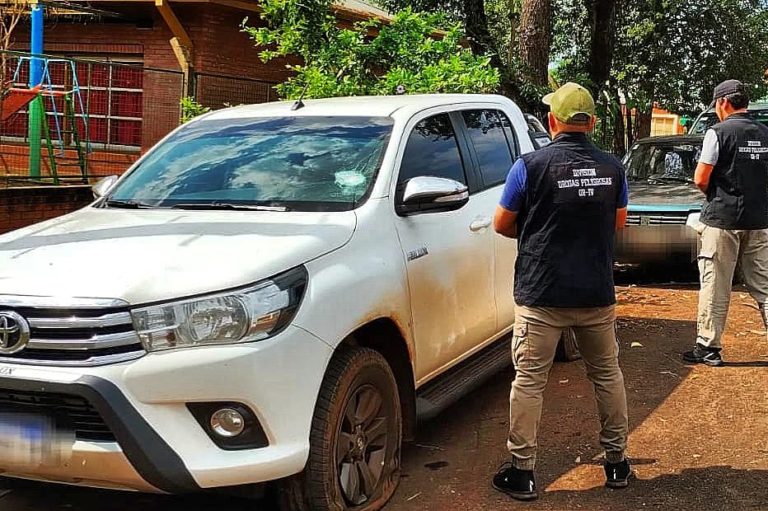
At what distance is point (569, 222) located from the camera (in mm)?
3971

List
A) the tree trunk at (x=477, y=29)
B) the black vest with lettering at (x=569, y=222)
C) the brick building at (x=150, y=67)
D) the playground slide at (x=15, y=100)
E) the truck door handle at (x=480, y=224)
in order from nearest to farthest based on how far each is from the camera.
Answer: the black vest with lettering at (x=569, y=222) < the truck door handle at (x=480, y=224) < the playground slide at (x=15, y=100) < the brick building at (x=150, y=67) < the tree trunk at (x=477, y=29)

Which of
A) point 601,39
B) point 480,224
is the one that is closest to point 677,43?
point 601,39

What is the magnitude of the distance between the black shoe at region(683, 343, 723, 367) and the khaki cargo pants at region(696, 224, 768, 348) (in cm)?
5

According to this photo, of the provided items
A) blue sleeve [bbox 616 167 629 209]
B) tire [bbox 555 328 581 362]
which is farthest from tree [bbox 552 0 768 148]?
blue sleeve [bbox 616 167 629 209]

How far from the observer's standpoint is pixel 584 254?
400cm

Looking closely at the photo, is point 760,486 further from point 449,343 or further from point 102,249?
point 102,249

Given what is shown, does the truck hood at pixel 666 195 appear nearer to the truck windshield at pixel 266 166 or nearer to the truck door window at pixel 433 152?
the truck door window at pixel 433 152

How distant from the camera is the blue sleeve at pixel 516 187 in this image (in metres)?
4.01

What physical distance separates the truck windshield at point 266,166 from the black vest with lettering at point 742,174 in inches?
108

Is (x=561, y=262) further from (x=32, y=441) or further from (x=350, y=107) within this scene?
(x=32, y=441)

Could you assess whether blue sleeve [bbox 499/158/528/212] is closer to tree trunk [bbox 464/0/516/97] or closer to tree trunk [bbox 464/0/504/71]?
tree trunk [bbox 464/0/516/97]

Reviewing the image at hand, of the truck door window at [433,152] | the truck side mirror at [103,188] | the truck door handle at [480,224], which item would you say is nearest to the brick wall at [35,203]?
the truck side mirror at [103,188]

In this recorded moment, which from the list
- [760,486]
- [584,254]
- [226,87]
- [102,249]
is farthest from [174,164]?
[226,87]

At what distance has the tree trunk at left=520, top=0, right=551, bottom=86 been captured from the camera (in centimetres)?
1225
